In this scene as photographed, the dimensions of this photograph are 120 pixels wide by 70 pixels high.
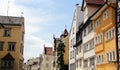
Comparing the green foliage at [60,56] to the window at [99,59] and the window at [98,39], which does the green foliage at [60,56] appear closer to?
the window at [98,39]

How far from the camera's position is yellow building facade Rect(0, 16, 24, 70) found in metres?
64.2

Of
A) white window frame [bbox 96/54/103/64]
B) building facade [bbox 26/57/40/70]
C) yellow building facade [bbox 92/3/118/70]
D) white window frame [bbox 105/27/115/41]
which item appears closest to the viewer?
yellow building facade [bbox 92/3/118/70]

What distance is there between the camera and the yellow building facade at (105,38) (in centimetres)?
3453

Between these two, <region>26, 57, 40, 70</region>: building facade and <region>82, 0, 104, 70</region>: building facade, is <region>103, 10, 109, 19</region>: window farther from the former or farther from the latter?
<region>26, 57, 40, 70</region>: building facade

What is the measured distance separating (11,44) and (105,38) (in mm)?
33478

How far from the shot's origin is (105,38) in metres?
37.9

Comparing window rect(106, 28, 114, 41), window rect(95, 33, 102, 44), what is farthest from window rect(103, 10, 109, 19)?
window rect(95, 33, 102, 44)

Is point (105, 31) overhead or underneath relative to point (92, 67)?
overhead

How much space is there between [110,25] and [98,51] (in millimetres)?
6190

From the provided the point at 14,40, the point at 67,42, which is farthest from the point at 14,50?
the point at 67,42

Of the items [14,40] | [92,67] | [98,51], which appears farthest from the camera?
[14,40]

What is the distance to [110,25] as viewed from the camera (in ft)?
116

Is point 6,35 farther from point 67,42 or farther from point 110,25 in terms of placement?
point 110,25

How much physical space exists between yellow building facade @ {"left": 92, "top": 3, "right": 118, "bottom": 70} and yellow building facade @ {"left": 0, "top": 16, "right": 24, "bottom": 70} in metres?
27.7
